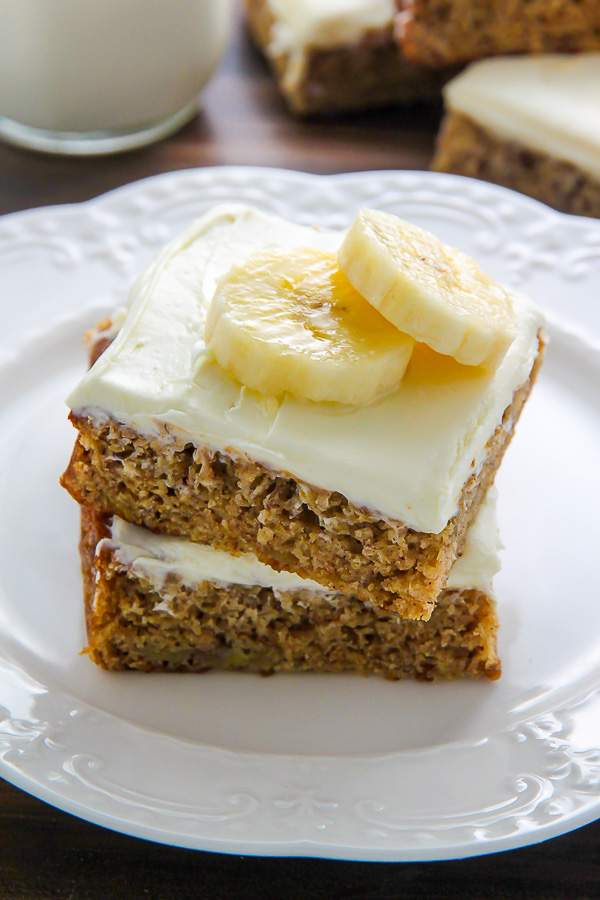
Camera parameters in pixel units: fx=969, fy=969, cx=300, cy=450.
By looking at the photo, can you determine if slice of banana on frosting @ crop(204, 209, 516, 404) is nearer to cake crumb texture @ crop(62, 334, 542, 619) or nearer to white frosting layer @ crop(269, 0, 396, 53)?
cake crumb texture @ crop(62, 334, 542, 619)

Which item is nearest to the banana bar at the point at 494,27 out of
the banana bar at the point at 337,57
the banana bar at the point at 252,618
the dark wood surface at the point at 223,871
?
the banana bar at the point at 337,57

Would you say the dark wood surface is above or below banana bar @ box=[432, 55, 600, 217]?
below

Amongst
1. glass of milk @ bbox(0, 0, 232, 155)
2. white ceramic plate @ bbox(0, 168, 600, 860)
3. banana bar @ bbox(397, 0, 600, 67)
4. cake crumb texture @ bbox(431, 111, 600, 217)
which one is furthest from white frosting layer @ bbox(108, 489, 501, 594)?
banana bar @ bbox(397, 0, 600, 67)

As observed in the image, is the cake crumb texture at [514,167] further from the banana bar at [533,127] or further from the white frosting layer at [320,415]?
the white frosting layer at [320,415]

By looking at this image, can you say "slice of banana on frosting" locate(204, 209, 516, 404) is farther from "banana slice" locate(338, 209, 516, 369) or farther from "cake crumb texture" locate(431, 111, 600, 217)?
"cake crumb texture" locate(431, 111, 600, 217)

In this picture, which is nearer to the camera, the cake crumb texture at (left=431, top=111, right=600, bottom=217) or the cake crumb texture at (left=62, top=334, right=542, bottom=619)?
the cake crumb texture at (left=62, top=334, right=542, bottom=619)

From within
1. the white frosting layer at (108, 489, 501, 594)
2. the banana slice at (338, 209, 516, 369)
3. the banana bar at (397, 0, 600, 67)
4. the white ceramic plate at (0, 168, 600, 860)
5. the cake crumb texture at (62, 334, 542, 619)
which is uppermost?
the banana bar at (397, 0, 600, 67)

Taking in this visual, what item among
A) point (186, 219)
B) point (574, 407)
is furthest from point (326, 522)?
point (186, 219)

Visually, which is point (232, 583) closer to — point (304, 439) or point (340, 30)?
point (304, 439)

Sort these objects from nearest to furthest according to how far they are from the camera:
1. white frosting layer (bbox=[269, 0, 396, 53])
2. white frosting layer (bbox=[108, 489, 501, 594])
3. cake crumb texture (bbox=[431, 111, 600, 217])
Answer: white frosting layer (bbox=[108, 489, 501, 594]) < cake crumb texture (bbox=[431, 111, 600, 217]) < white frosting layer (bbox=[269, 0, 396, 53])

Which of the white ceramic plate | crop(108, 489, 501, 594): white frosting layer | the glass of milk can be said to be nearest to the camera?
the white ceramic plate
